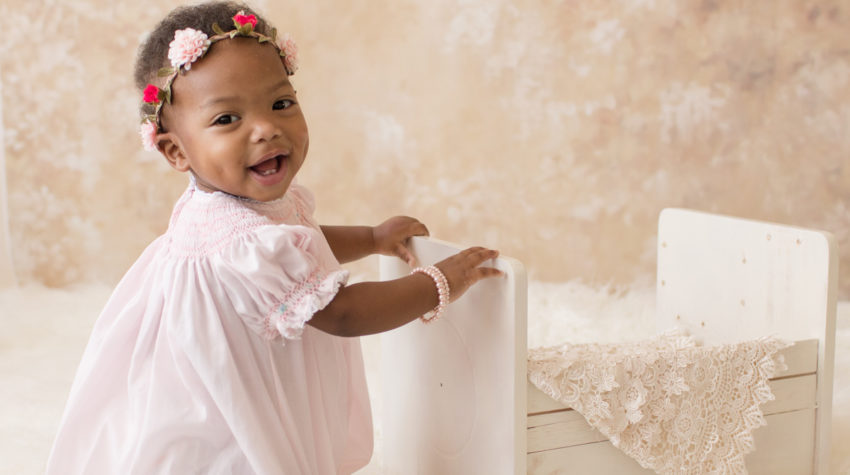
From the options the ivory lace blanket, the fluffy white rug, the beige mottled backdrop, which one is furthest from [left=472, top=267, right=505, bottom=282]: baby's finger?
the beige mottled backdrop

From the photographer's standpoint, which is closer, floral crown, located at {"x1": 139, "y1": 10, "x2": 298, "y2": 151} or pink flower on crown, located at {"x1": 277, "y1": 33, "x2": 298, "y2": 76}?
floral crown, located at {"x1": 139, "y1": 10, "x2": 298, "y2": 151}

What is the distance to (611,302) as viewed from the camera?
2.46 m

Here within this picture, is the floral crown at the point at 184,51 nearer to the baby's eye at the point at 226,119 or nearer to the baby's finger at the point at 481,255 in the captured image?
the baby's eye at the point at 226,119

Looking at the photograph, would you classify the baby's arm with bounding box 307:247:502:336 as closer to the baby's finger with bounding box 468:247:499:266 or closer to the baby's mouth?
the baby's finger with bounding box 468:247:499:266

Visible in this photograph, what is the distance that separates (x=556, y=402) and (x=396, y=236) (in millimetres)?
388

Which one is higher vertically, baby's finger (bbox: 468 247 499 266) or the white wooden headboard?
baby's finger (bbox: 468 247 499 266)

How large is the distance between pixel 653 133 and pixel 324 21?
973 millimetres

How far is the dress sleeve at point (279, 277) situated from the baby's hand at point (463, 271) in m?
0.15

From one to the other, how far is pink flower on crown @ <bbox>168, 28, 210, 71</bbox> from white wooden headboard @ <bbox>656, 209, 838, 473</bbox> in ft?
3.08

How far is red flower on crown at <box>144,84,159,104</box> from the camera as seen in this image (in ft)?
3.59

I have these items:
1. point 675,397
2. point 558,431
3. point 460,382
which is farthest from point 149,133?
point 675,397

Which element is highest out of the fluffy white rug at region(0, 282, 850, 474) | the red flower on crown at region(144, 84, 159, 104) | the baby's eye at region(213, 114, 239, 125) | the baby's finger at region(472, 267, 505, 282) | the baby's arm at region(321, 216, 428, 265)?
the red flower on crown at region(144, 84, 159, 104)

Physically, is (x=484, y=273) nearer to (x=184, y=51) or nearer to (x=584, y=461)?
(x=584, y=461)

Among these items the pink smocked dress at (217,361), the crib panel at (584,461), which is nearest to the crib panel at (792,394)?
the crib panel at (584,461)
